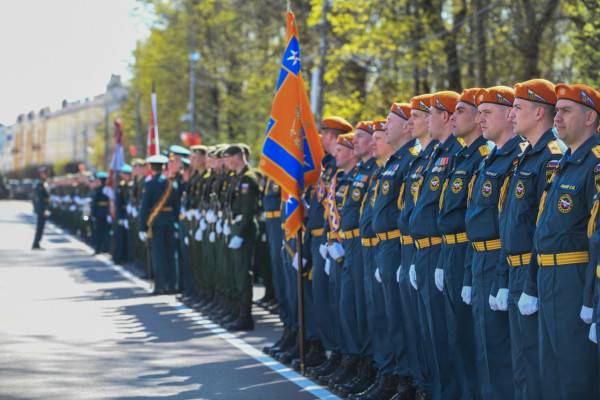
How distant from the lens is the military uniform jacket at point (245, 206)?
45.5ft

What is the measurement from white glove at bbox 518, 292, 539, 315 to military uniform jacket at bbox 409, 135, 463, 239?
139 centimetres

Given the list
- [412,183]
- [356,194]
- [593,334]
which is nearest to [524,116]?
[593,334]

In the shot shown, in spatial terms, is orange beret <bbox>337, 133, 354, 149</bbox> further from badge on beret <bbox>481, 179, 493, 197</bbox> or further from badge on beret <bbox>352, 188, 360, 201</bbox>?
badge on beret <bbox>481, 179, 493, 197</bbox>

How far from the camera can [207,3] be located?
3891cm

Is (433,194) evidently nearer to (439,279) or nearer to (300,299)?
(439,279)

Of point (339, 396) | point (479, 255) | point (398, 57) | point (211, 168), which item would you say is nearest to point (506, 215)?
point (479, 255)

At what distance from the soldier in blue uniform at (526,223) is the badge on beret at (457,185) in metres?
0.71

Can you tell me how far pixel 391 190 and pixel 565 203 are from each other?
257 centimetres

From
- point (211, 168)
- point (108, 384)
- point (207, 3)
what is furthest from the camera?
point (207, 3)

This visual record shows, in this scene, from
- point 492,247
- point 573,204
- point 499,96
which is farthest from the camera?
point 499,96

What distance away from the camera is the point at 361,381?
9.14 metres

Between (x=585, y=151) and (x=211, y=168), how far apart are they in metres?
9.79

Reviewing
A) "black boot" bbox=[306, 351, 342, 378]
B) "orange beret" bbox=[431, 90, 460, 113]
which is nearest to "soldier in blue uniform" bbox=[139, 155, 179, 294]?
"black boot" bbox=[306, 351, 342, 378]

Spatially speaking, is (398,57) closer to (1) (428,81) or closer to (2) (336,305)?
(1) (428,81)
